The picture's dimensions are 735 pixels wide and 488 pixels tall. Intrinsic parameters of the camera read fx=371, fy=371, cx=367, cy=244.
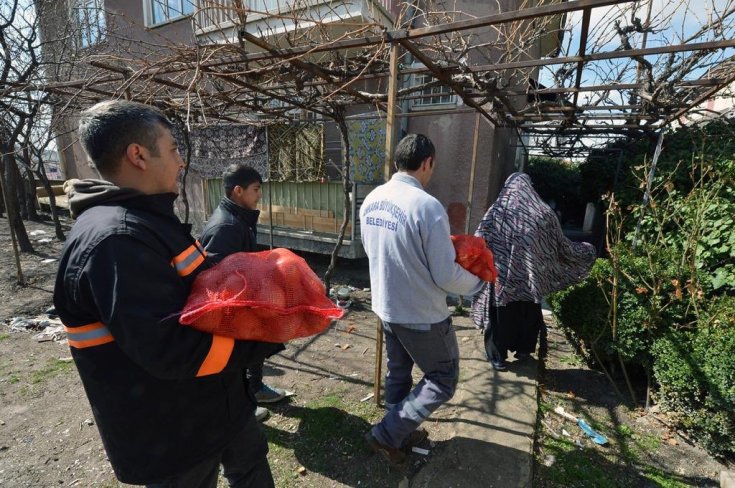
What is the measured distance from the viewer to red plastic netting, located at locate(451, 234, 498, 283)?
2.07m

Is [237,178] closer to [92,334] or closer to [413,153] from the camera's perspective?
[413,153]

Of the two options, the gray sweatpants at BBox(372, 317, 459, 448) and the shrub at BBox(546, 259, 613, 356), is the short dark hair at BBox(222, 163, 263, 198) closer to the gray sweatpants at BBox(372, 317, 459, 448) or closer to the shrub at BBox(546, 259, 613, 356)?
the gray sweatpants at BBox(372, 317, 459, 448)

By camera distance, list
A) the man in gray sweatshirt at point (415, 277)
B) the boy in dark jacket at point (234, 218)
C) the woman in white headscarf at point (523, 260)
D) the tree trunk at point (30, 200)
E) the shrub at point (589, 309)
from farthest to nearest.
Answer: the tree trunk at point (30, 200) → the shrub at point (589, 309) → the woman in white headscarf at point (523, 260) → the boy in dark jacket at point (234, 218) → the man in gray sweatshirt at point (415, 277)

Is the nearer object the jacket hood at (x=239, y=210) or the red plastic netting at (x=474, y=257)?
the red plastic netting at (x=474, y=257)

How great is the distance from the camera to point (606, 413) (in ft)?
9.98

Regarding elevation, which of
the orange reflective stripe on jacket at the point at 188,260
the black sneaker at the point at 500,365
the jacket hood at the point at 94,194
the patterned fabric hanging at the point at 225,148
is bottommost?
the black sneaker at the point at 500,365

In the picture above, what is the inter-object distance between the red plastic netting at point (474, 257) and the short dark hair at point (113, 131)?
1.54 meters

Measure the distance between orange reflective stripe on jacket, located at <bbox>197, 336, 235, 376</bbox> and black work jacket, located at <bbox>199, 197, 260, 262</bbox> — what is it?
1.32 m

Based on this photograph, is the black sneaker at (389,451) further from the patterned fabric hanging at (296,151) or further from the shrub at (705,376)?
the patterned fabric hanging at (296,151)

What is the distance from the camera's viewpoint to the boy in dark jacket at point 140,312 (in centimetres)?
100

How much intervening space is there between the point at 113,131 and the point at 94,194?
196mm

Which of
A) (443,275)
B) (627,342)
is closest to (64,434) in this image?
(443,275)

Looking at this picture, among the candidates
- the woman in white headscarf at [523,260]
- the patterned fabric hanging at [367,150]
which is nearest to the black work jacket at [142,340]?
the woman in white headscarf at [523,260]

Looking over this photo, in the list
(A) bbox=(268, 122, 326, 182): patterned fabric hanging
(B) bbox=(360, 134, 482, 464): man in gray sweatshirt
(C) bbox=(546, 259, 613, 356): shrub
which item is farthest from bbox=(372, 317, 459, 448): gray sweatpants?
(A) bbox=(268, 122, 326, 182): patterned fabric hanging
